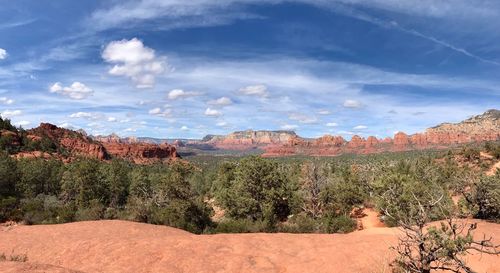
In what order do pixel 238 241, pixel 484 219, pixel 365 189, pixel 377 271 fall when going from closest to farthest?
pixel 377 271
pixel 238 241
pixel 484 219
pixel 365 189

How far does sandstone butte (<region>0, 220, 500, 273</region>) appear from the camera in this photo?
15008mm

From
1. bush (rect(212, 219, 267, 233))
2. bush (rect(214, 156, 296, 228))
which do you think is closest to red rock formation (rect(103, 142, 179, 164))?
bush (rect(214, 156, 296, 228))

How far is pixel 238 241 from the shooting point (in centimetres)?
1822

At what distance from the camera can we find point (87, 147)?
135125 millimetres

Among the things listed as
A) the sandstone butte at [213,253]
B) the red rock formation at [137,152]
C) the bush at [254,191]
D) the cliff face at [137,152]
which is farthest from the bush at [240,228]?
Answer: the red rock formation at [137,152]

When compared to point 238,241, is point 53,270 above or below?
above

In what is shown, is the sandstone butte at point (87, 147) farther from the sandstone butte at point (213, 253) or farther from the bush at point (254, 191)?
the sandstone butte at point (213, 253)

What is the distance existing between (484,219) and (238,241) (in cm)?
2098

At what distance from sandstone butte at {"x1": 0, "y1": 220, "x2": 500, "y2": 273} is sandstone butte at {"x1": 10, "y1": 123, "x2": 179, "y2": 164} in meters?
84.0

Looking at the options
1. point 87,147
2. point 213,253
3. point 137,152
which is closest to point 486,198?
point 213,253

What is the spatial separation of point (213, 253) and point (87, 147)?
132 meters

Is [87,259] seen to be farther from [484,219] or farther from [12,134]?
[12,134]

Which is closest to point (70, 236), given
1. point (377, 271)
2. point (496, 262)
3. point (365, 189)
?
point (377, 271)

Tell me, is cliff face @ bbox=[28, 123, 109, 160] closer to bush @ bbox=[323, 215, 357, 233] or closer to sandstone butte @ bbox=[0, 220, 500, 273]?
bush @ bbox=[323, 215, 357, 233]
